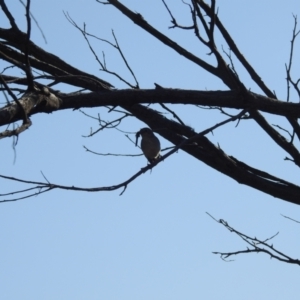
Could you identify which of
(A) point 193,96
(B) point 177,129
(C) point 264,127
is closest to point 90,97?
(A) point 193,96

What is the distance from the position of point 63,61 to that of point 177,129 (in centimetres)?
91

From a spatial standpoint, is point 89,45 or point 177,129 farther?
point 89,45

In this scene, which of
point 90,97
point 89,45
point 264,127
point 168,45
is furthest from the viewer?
point 89,45

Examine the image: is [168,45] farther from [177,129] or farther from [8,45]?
[8,45]

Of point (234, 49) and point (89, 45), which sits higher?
point (89, 45)

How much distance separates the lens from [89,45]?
4.63m

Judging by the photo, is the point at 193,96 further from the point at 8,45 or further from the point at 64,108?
the point at 8,45

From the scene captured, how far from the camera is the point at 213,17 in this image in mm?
3521

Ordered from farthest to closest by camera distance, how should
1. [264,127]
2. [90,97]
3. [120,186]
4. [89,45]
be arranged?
[89,45]
[264,127]
[90,97]
[120,186]

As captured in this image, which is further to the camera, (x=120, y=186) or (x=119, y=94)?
(x=119, y=94)

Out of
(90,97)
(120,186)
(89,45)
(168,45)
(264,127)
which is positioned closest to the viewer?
(120,186)

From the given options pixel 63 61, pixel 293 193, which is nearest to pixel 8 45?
pixel 63 61

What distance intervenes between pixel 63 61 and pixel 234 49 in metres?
1.16

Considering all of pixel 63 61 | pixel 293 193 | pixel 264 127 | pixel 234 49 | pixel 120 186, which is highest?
pixel 63 61
